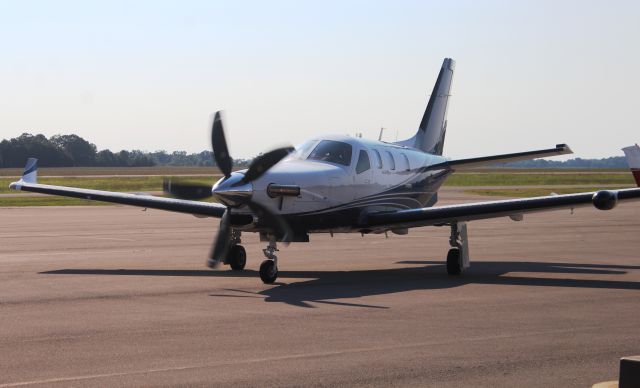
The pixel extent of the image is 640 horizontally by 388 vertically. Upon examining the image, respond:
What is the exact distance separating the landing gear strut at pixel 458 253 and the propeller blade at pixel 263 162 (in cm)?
505

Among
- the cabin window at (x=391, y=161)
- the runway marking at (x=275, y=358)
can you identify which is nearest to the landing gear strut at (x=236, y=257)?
the cabin window at (x=391, y=161)

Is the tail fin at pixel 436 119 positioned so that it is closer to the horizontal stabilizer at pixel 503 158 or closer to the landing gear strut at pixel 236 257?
the horizontal stabilizer at pixel 503 158

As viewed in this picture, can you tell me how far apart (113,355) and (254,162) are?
780 cm

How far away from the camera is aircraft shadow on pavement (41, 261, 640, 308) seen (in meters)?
17.8

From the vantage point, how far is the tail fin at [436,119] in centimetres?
2875

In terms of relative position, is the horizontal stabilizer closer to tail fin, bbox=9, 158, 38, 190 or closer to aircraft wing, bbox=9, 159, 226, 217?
aircraft wing, bbox=9, 159, 226, 217

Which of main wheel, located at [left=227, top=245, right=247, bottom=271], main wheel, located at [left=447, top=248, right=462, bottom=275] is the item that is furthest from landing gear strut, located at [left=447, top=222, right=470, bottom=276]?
main wheel, located at [left=227, top=245, right=247, bottom=271]

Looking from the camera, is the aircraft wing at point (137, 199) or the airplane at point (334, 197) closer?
the airplane at point (334, 197)

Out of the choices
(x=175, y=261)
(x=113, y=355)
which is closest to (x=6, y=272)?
(x=175, y=261)

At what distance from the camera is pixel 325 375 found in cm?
1018

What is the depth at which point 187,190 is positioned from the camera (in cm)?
2027

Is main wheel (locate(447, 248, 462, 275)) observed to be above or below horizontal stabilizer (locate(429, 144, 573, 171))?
below

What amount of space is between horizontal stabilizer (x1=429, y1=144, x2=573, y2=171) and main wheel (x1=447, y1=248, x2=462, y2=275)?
13.9ft

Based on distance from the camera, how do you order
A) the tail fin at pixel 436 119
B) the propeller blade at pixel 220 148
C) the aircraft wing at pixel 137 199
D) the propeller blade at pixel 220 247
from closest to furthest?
the propeller blade at pixel 220 247 < the propeller blade at pixel 220 148 < the aircraft wing at pixel 137 199 < the tail fin at pixel 436 119
